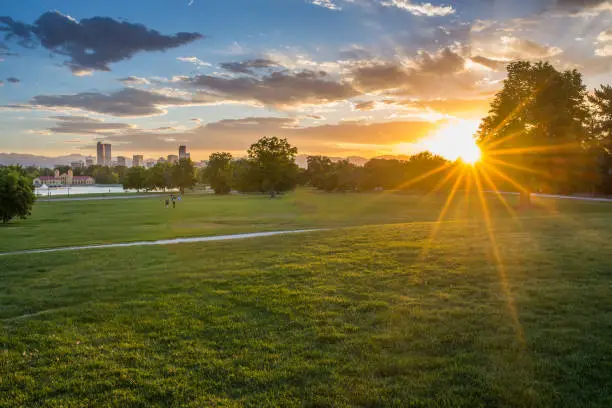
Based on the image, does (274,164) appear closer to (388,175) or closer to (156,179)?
(388,175)

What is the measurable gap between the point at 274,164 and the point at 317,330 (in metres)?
94.4

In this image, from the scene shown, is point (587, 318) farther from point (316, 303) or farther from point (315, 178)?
point (315, 178)

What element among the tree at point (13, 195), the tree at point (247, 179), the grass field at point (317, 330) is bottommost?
the grass field at point (317, 330)

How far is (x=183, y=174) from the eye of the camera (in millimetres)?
135500

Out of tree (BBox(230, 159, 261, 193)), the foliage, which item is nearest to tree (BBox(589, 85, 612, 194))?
the foliage

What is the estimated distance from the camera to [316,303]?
9.02m

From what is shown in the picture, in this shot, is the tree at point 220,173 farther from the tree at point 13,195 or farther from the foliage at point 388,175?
the tree at point 13,195

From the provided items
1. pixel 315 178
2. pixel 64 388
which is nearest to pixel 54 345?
pixel 64 388

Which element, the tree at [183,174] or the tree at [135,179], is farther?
the tree at [135,179]

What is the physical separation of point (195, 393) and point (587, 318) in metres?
7.02

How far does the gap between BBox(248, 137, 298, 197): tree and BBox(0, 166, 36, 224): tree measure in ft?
214

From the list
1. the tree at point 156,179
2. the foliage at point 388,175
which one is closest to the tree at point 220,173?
the tree at point 156,179

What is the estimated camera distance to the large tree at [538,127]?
37.2 m

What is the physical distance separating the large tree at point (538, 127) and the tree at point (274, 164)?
2514 inches
